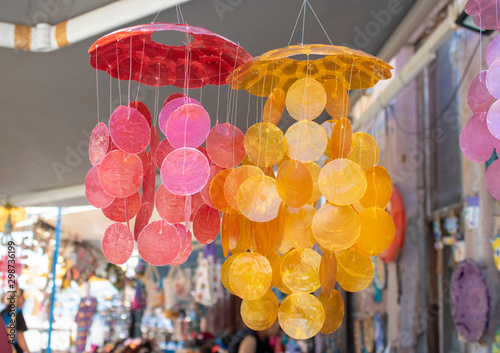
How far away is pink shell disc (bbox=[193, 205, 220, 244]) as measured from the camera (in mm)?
1362

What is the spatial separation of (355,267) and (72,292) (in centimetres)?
685

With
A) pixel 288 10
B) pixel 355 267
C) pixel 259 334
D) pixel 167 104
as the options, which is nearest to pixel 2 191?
pixel 259 334

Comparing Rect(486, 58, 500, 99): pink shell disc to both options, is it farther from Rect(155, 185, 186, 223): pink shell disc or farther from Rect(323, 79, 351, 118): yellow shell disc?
Rect(155, 185, 186, 223): pink shell disc

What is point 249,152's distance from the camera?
1213mm

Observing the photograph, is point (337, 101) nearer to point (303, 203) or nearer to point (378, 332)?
point (303, 203)

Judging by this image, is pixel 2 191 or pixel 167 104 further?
pixel 2 191

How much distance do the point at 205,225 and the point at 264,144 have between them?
0.30 meters

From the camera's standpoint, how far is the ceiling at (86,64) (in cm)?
221

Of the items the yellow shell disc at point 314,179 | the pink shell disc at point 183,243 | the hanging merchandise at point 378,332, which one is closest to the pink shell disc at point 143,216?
the pink shell disc at point 183,243

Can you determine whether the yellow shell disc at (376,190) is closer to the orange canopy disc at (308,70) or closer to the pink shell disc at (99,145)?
the orange canopy disc at (308,70)

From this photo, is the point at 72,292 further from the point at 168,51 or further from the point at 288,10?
the point at 168,51

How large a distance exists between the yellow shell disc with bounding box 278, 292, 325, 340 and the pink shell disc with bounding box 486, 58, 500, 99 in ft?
1.95

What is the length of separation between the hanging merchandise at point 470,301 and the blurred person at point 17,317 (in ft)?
7.46

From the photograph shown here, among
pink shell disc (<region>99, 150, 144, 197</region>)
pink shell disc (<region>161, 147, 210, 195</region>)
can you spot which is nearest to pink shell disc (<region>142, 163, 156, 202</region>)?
pink shell disc (<region>99, 150, 144, 197</region>)
